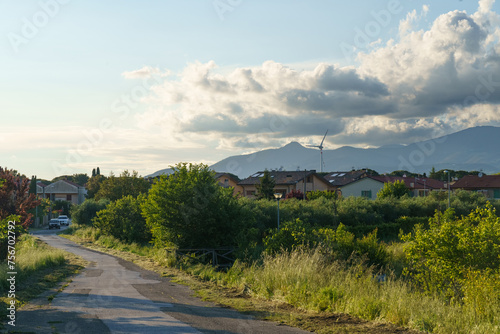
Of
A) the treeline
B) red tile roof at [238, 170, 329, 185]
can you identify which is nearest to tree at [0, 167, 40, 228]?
the treeline

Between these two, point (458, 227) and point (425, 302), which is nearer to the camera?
point (425, 302)

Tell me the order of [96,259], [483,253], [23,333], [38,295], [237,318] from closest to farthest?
[23,333] → [237,318] → [483,253] → [38,295] → [96,259]

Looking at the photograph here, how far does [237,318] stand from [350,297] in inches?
112

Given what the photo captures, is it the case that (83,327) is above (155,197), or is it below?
below

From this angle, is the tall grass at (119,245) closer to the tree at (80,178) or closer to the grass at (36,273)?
the grass at (36,273)

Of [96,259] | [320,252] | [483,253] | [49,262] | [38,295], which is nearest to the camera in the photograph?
[483,253]

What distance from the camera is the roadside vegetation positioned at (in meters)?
10.1

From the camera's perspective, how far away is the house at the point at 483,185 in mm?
84875

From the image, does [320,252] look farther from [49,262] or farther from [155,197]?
[49,262]

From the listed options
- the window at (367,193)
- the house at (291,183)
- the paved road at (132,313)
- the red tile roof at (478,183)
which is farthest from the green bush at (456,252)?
the red tile roof at (478,183)

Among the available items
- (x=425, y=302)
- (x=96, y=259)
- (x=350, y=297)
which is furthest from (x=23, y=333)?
(x=96, y=259)

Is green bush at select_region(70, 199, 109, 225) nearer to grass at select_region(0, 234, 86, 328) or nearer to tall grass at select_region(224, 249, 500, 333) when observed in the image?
grass at select_region(0, 234, 86, 328)

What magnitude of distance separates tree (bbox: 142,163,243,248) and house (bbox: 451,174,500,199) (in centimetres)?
7270

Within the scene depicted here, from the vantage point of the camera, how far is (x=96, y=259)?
2956 cm
